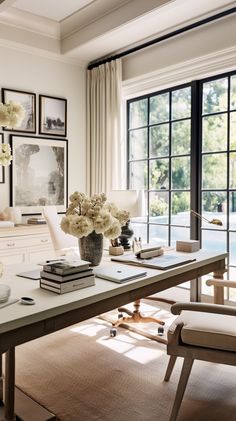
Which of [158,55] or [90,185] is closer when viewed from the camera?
Answer: [158,55]

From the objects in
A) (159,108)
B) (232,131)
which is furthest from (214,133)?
(159,108)

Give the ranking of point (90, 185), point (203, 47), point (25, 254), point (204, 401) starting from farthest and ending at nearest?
point (90, 185) → point (25, 254) → point (203, 47) → point (204, 401)

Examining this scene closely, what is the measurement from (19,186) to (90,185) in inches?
39.5

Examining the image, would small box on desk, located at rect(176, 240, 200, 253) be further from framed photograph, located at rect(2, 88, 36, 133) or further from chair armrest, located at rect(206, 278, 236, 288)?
framed photograph, located at rect(2, 88, 36, 133)

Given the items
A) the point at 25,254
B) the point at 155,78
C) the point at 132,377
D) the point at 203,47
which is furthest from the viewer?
the point at 155,78

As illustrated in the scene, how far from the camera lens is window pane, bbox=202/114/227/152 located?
3.79 metres

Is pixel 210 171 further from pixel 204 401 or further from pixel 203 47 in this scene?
pixel 204 401

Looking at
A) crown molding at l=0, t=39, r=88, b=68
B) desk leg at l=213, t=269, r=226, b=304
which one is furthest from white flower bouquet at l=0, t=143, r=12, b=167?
crown molding at l=0, t=39, r=88, b=68

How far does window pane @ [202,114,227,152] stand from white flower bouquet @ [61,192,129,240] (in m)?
1.91

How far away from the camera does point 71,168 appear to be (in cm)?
481

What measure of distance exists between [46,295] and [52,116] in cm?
331

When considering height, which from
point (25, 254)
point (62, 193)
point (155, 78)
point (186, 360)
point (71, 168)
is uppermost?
point (155, 78)

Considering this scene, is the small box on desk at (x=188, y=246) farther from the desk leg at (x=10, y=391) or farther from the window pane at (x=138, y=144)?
the window pane at (x=138, y=144)

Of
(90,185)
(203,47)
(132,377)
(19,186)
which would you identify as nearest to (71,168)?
(90,185)
